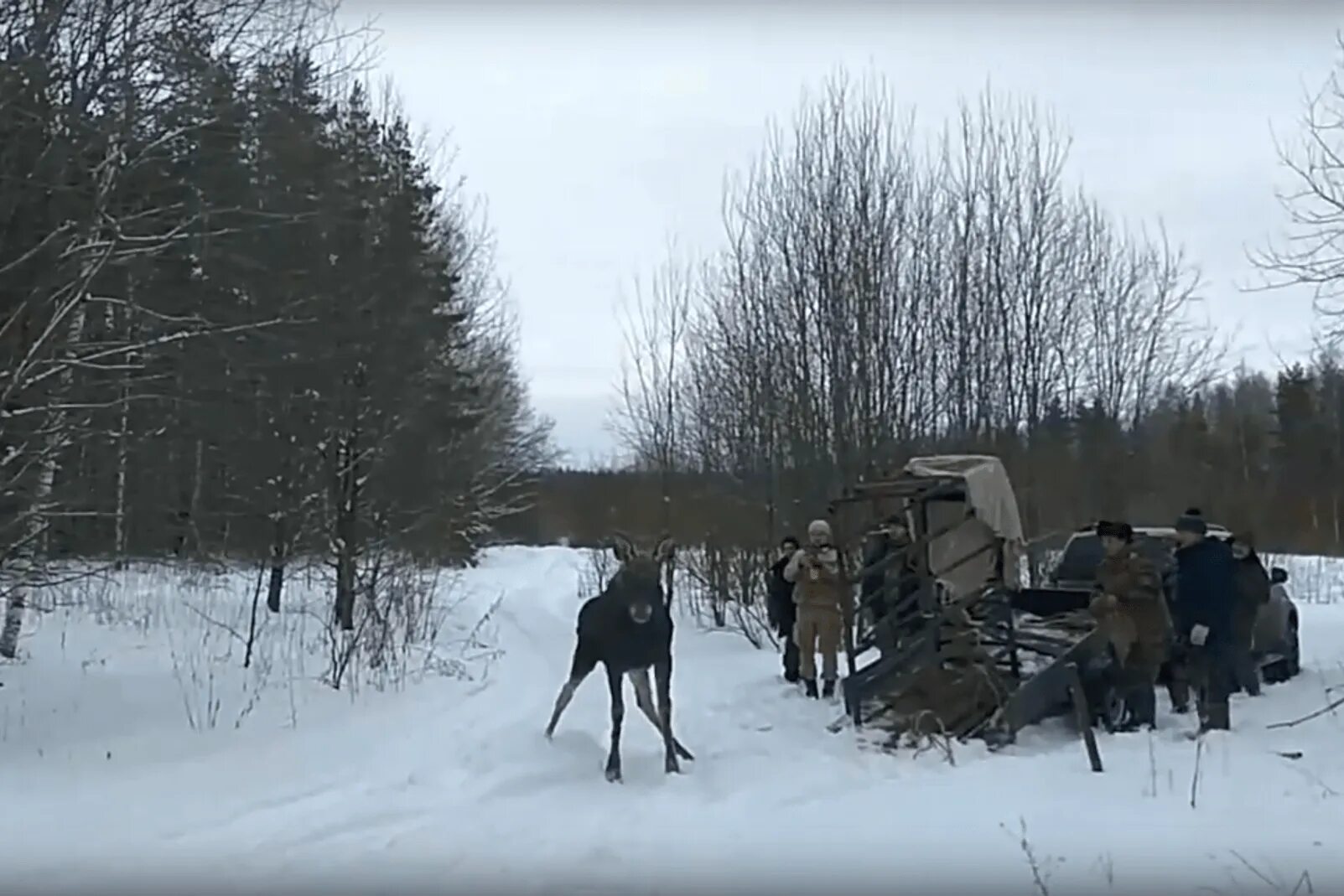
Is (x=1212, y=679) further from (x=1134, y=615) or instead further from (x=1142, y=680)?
(x=1134, y=615)

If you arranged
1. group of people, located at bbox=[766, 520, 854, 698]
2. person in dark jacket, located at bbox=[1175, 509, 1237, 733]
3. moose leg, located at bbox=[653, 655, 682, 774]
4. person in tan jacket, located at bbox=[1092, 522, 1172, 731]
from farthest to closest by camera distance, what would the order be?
group of people, located at bbox=[766, 520, 854, 698], person in dark jacket, located at bbox=[1175, 509, 1237, 733], person in tan jacket, located at bbox=[1092, 522, 1172, 731], moose leg, located at bbox=[653, 655, 682, 774]

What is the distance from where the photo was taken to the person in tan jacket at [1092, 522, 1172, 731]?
1089 cm

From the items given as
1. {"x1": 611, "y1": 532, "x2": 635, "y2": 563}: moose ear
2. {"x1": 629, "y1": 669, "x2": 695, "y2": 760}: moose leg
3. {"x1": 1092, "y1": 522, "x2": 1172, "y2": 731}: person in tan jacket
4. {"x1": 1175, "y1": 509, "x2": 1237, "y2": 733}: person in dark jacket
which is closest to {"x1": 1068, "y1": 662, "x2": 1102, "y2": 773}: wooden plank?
{"x1": 1092, "y1": 522, "x2": 1172, "y2": 731}: person in tan jacket

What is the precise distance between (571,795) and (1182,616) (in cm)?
622

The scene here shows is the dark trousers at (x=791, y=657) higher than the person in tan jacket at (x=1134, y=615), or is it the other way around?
the person in tan jacket at (x=1134, y=615)

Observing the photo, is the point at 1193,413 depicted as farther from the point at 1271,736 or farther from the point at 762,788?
the point at 762,788

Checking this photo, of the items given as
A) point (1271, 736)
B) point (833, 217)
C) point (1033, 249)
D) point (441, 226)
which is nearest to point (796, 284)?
point (833, 217)

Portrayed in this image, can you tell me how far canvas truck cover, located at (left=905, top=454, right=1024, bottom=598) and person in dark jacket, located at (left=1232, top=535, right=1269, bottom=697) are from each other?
2.05 metres

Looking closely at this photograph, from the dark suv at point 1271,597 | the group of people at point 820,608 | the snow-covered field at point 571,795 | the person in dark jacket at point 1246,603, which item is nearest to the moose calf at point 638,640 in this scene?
the snow-covered field at point 571,795

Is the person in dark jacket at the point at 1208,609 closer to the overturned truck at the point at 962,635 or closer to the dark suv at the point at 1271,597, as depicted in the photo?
the overturned truck at the point at 962,635

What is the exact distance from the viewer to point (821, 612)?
43.0ft

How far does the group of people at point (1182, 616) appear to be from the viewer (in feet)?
35.9

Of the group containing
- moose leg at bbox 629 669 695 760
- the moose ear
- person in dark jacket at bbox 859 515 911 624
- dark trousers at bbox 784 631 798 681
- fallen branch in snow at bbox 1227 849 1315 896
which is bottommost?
fallen branch in snow at bbox 1227 849 1315 896

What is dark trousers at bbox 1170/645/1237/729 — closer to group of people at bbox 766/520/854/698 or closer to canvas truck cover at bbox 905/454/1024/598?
canvas truck cover at bbox 905/454/1024/598
